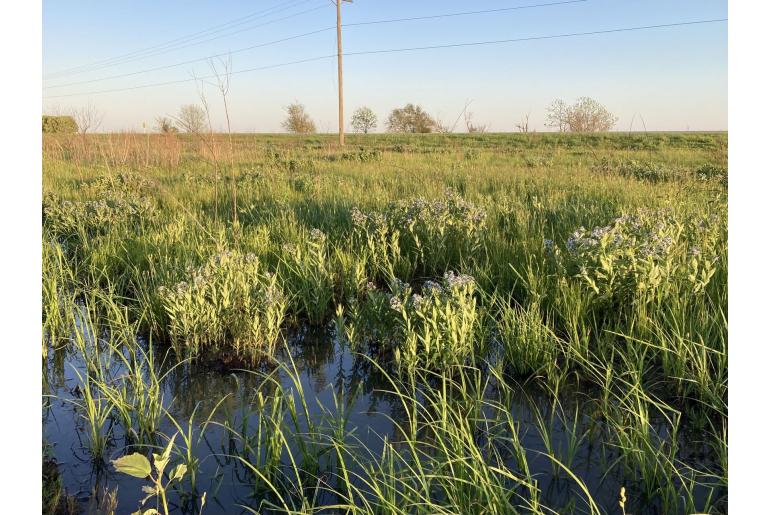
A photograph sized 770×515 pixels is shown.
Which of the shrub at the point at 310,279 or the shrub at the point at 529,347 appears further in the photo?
the shrub at the point at 310,279

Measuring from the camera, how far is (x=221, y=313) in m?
3.91

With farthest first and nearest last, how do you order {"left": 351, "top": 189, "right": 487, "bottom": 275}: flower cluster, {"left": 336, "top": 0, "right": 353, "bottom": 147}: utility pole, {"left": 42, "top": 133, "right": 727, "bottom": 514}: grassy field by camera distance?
1. {"left": 336, "top": 0, "right": 353, "bottom": 147}: utility pole
2. {"left": 351, "top": 189, "right": 487, "bottom": 275}: flower cluster
3. {"left": 42, "top": 133, "right": 727, "bottom": 514}: grassy field

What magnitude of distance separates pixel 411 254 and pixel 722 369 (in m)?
3.17

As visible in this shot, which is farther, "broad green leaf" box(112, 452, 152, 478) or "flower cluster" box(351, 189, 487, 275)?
"flower cluster" box(351, 189, 487, 275)

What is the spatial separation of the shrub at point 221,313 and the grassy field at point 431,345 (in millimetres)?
21

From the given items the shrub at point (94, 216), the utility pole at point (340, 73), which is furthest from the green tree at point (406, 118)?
the shrub at point (94, 216)

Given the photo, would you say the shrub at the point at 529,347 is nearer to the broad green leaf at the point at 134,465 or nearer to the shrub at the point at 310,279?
the shrub at the point at 310,279

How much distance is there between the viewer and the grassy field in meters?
2.33

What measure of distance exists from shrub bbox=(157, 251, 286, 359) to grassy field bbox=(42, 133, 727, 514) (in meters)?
0.02

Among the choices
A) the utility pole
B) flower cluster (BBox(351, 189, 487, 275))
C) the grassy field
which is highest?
the utility pole

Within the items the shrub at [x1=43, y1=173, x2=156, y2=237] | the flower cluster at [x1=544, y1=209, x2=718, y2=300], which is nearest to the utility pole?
the shrub at [x1=43, y1=173, x2=156, y2=237]

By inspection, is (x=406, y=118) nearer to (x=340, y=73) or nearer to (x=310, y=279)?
(x=340, y=73)

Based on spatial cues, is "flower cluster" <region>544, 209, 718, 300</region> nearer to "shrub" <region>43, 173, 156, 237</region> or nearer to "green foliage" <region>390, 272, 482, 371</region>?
"green foliage" <region>390, 272, 482, 371</region>

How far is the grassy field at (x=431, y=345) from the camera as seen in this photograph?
91.7 inches
